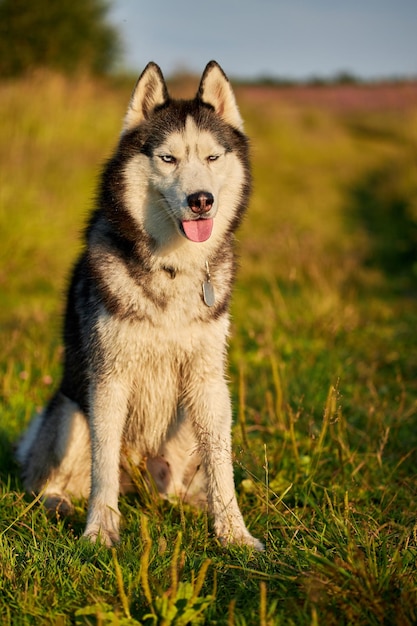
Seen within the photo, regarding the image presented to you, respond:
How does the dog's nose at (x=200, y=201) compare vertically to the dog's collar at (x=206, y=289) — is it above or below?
above

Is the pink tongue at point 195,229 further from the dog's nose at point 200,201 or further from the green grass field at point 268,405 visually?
the green grass field at point 268,405

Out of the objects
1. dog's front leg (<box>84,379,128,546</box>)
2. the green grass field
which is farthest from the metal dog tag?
the green grass field

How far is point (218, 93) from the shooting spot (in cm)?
321

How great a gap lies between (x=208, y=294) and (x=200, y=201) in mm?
417

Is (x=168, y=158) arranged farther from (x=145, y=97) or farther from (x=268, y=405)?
(x=268, y=405)

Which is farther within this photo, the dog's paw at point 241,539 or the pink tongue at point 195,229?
the pink tongue at point 195,229

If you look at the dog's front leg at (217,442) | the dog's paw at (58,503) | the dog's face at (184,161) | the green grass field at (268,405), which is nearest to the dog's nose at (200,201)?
the dog's face at (184,161)

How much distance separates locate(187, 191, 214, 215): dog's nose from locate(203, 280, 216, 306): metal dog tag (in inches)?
13.3

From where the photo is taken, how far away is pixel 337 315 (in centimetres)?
607

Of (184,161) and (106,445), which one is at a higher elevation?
(184,161)

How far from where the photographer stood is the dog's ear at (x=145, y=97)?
3.07m

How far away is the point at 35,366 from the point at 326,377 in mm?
2062

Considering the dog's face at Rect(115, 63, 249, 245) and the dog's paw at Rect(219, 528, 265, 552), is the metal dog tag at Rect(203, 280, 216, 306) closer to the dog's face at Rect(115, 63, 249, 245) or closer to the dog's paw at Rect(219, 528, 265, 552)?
the dog's face at Rect(115, 63, 249, 245)

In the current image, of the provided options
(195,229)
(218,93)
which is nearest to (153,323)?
(195,229)
